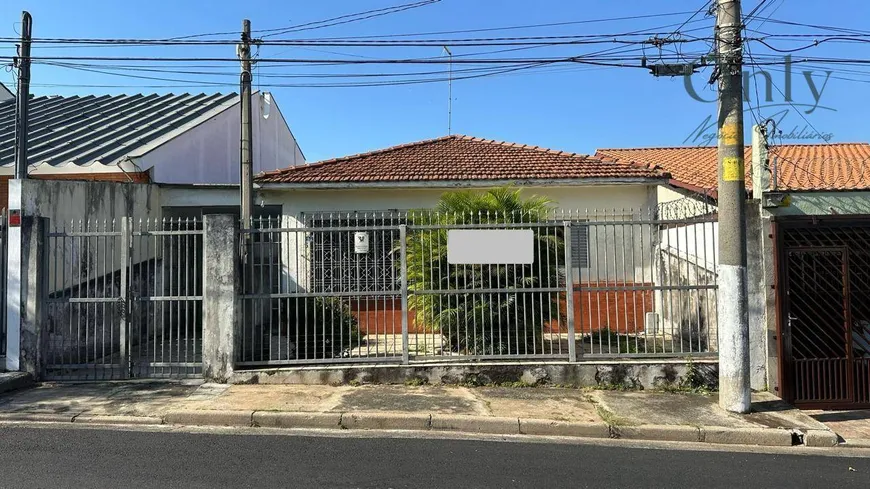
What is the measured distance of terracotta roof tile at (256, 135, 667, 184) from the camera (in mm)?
10438

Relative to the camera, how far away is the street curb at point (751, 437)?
524 cm

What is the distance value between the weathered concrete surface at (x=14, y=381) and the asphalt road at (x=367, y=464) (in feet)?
5.31

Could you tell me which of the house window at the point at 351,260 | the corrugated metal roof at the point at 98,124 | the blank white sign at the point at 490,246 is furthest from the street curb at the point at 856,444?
the corrugated metal roof at the point at 98,124

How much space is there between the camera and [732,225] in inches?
228

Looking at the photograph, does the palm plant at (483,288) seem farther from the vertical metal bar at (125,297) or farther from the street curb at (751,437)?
the vertical metal bar at (125,297)

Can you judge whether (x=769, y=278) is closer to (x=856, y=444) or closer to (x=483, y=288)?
(x=856, y=444)

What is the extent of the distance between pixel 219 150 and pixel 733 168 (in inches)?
493

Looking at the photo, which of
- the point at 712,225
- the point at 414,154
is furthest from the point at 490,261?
the point at 414,154

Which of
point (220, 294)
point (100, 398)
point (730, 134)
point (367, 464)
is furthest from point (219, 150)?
point (730, 134)

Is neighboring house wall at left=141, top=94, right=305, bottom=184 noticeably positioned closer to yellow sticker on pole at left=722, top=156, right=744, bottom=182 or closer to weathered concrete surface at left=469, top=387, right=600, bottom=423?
weathered concrete surface at left=469, top=387, right=600, bottom=423

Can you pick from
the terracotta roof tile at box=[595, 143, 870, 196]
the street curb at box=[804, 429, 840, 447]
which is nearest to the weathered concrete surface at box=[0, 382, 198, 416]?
the street curb at box=[804, 429, 840, 447]

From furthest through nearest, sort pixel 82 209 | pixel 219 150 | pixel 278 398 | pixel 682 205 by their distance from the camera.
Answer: pixel 219 150 < pixel 682 205 < pixel 82 209 < pixel 278 398

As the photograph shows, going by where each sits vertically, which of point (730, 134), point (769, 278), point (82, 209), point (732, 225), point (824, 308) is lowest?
point (824, 308)

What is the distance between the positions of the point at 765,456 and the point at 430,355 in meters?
3.88
